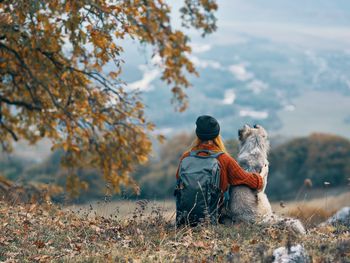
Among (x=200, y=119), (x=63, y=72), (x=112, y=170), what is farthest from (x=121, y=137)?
(x=200, y=119)

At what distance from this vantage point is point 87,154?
1529cm

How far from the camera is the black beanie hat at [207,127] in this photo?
26.1 feet

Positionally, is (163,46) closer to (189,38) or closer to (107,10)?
(189,38)

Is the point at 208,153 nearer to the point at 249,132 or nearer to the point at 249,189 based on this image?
the point at 249,189

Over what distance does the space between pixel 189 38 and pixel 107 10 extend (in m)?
3.67

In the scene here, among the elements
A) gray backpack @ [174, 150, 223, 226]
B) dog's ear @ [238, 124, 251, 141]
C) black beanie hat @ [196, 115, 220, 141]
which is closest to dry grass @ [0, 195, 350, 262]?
gray backpack @ [174, 150, 223, 226]

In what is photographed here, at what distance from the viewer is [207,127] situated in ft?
26.1

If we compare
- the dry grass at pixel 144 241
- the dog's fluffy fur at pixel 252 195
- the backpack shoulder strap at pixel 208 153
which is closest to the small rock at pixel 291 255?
the dry grass at pixel 144 241

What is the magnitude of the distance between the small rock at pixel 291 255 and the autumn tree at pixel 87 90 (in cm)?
644

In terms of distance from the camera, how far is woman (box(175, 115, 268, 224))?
7.78 m

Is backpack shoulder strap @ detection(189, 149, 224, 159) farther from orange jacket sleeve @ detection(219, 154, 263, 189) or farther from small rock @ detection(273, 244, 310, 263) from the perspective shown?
small rock @ detection(273, 244, 310, 263)

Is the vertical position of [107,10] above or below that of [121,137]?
above

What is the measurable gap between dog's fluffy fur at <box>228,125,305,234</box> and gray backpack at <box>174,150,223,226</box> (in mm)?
254

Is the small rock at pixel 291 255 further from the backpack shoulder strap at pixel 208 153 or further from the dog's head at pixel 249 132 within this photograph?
the dog's head at pixel 249 132
